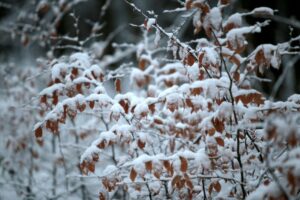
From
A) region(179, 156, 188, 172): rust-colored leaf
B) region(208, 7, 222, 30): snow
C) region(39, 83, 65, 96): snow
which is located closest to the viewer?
region(208, 7, 222, 30): snow

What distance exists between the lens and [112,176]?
2.38 m

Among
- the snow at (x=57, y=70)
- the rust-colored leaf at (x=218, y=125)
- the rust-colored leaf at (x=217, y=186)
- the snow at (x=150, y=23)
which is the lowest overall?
the rust-colored leaf at (x=217, y=186)

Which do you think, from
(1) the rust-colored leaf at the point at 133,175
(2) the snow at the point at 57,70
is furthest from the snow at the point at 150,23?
(1) the rust-colored leaf at the point at 133,175

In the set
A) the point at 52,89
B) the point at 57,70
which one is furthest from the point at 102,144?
the point at 57,70

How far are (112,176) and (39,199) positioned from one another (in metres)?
2.42

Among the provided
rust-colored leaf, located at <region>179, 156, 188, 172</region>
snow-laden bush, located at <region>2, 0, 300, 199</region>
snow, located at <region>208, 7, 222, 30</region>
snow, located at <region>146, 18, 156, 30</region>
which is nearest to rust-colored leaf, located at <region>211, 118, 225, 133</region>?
snow-laden bush, located at <region>2, 0, 300, 199</region>

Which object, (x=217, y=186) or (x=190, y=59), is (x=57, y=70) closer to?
(x=190, y=59)

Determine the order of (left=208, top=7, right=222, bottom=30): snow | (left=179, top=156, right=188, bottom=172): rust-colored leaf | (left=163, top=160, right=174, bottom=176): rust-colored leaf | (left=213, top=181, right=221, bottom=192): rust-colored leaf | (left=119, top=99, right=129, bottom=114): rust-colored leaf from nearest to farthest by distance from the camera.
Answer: (left=208, top=7, right=222, bottom=30): snow → (left=179, top=156, right=188, bottom=172): rust-colored leaf → (left=163, top=160, right=174, bottom=176): rust-colored leaf → (left=213, top=181, right=221, bottom=192): rust-colored leaf → (left=119, top=99, right=129, bottom=114): rust-colored leaf

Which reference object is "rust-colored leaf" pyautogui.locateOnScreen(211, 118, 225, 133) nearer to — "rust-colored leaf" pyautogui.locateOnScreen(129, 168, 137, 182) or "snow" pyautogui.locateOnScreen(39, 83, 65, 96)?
"rust-colored leaf" pyautogui.locateOnScreen(129, 168, 137, 182)

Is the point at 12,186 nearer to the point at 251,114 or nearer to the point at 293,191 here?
the point at 251,114

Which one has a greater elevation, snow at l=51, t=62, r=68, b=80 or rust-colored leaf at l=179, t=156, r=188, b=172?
snow at l=51, t=62, r=68, b=80

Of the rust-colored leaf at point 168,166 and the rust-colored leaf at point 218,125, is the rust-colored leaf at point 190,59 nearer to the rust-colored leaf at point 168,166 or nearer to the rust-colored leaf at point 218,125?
the rust-colored leaf at point 218,125

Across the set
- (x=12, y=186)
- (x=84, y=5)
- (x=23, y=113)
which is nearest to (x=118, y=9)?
(x=84, y=5)

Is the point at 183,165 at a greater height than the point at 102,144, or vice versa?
the point at 102,144
